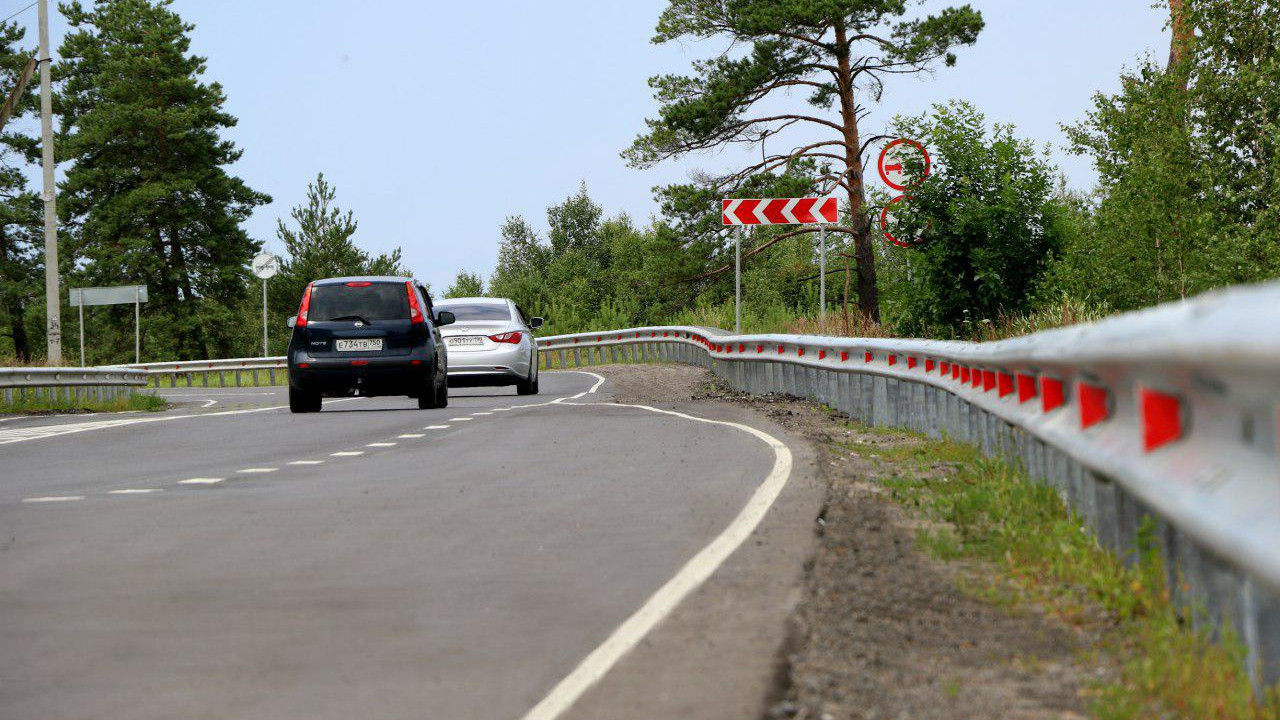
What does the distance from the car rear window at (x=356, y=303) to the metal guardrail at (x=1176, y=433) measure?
12.7m

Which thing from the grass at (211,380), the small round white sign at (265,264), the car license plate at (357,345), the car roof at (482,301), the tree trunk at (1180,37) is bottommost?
the grass at (211,380)

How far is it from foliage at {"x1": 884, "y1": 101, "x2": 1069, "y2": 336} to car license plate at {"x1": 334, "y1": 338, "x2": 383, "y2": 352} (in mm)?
8796

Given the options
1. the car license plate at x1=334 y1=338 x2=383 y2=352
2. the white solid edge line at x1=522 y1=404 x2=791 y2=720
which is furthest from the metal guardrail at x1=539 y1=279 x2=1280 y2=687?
the car license plate at x1=334 y1=338 x2=383 y2=352


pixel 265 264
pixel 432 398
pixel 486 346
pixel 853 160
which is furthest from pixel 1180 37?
pixel 432 398

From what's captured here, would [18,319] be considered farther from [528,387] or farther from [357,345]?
[357,345]

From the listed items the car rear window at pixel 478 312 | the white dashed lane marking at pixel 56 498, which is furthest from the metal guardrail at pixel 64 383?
the white dashed lane marking at pixel 56 498

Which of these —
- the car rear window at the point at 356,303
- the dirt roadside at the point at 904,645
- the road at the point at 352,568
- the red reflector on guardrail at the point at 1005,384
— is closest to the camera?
the dirt roadside at the point at 904,645

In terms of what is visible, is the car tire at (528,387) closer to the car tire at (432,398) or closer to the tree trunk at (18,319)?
the car tire at (432,398)

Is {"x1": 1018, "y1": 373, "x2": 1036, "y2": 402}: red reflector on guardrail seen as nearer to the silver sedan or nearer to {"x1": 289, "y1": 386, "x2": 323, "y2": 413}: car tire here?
{"x1": 289, "y1": 386, "x2": 323, "y2": 413}: car tire

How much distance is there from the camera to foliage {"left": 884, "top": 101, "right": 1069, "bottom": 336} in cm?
2589

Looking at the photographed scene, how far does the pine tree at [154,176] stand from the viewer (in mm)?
75938

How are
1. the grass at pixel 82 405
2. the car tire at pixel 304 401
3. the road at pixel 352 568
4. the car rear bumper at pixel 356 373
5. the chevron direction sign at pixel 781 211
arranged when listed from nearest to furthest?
the road at pixel 352 568 < the car rear bumper at pixel 356 373 < the car tire at pixel 304 401 < the grass at pixel 82 405 < the chevron direction sign at pixel 781 211

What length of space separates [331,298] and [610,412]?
463 cm

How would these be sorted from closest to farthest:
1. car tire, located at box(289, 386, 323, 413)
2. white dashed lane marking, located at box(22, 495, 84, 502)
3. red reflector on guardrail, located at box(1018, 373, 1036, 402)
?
1. red reflector on guardrail, located at box(1018, 373, 1036, 402)
2. white dashed lane marking, located at box(22, 495, 84, 502)
3. car tire, located at box(289, 386, 323, 413)
